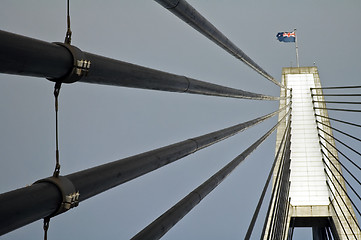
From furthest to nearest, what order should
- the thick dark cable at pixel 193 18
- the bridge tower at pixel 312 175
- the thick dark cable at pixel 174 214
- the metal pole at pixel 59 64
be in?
the bridge tower at pixel 312 175, the thick dark cable at pixel 193 18, the thick dark cable at pixel 174 214, the metal pole at pixel 59 64

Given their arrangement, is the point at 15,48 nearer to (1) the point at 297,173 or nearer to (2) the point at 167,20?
(1) the point at 297,173

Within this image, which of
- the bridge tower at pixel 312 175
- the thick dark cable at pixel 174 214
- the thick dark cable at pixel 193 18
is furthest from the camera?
the bridge tower at pixel 312 175

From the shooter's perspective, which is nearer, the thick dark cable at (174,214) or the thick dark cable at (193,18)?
the thick dark cable at (174,214)

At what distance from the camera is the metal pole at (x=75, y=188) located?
3.87 ft

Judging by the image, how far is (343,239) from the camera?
11.7 m

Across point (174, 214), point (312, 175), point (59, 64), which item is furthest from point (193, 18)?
point (312, 175)

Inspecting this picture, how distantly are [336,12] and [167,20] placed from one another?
2174 cm

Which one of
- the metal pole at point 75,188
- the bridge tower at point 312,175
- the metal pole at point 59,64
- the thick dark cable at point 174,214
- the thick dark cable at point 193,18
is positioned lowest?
the bridge tower at point 312,175

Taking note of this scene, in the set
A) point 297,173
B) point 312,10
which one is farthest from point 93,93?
point 297,173

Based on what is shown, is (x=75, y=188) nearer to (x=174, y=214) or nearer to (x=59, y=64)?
(x=59, y=64)

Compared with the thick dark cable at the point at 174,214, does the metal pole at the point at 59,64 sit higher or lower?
higher

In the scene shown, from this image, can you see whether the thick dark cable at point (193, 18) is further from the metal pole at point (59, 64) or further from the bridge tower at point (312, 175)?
the bridge tower at point (312, 175)

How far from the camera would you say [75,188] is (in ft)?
4.75

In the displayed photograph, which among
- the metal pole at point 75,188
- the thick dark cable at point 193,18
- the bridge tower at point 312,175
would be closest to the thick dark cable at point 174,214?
the metal pole at point 75,188
